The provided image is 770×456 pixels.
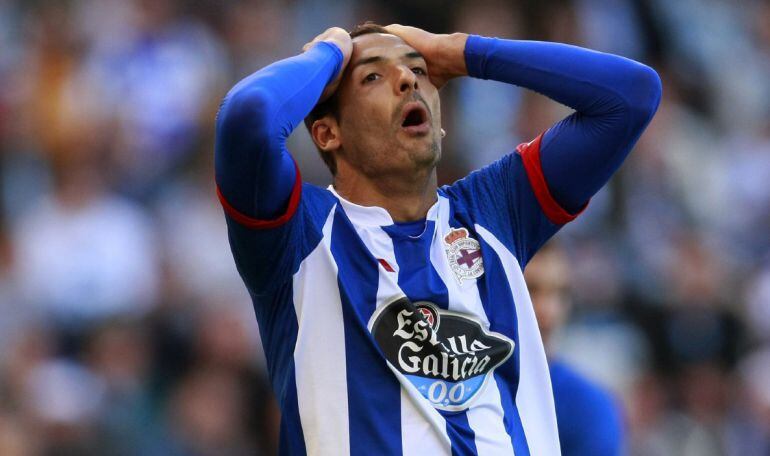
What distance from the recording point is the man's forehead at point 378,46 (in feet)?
13.0

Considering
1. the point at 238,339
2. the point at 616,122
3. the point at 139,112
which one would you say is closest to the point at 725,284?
the point at 238,339

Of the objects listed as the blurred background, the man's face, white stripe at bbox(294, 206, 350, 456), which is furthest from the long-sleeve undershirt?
the blurred background

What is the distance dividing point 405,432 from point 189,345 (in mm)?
4464

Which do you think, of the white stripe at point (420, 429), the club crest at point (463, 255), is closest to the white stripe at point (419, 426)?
the white stripe at point (420, 429)

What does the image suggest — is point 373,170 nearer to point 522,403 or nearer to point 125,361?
point 522,403

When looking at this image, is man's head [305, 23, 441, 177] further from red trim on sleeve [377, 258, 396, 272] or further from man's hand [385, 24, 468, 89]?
red trim on sleeve [377, 258, 396, 272]

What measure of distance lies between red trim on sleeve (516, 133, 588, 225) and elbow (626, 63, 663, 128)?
11.2 inches

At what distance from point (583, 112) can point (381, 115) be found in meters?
0.60

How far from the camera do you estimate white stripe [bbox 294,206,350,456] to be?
11.5 ft

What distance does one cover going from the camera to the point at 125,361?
7.63 metres

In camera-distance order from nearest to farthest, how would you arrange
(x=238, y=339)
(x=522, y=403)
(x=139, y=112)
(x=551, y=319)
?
(x=522, y=403), (x=551, y=319), (x=238, y=339), (x=139, y=112)

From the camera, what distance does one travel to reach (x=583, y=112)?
3939 millimetres

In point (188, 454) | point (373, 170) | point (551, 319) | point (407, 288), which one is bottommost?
point (188, 454)

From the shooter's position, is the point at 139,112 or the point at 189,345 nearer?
the point at 189,345
